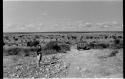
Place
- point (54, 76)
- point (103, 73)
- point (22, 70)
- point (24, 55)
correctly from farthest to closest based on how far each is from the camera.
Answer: point (24, 55)
point (22, 70)
point (54, 76)
point (103, 73)

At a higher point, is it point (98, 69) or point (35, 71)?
point (98, 69)

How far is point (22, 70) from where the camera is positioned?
50.4ft

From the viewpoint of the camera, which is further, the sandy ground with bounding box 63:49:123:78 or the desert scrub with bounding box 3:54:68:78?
the desert scrub with bounding box 3:54:68:78

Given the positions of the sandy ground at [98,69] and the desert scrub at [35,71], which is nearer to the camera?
the sandy ground at [98,69]

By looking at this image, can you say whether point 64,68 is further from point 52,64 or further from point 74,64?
point 52,64

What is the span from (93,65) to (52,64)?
378 cm

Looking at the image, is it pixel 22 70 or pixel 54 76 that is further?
pixel 22 70

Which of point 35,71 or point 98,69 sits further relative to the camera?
point 35,71

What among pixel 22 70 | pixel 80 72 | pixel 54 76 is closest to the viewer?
pixel 80 72

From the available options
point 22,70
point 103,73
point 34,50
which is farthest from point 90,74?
point 34,50

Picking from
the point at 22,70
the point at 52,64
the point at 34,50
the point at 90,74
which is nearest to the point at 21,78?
the point at 22,70

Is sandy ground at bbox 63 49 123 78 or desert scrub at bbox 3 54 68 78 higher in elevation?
sandy ground at bbox 63 49 123 78

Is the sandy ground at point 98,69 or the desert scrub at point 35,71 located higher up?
the sandy ground at point 98,69

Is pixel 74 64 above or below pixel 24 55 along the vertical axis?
above
